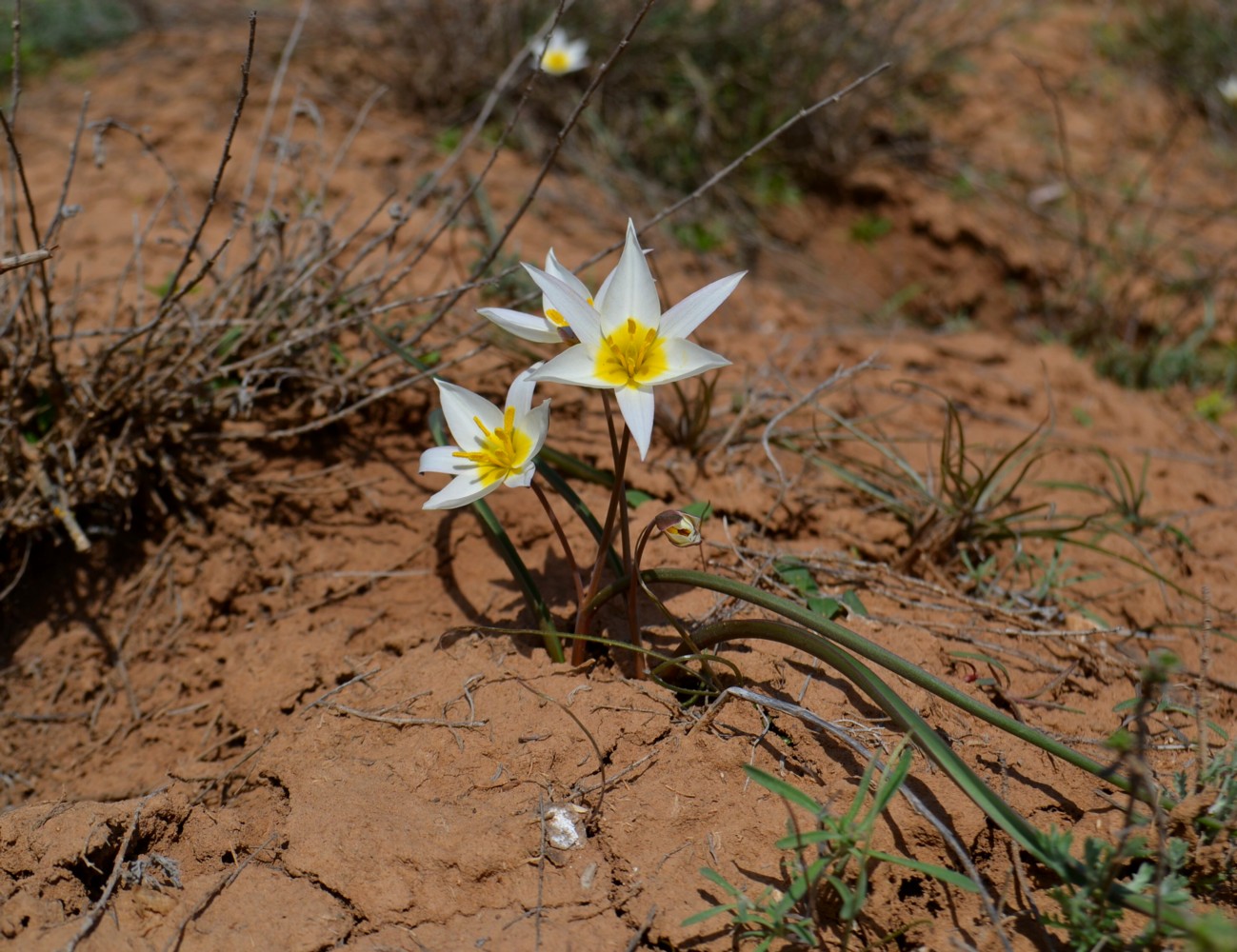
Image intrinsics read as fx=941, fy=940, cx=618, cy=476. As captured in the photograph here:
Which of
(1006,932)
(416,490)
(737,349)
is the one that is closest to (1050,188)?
(737,349)

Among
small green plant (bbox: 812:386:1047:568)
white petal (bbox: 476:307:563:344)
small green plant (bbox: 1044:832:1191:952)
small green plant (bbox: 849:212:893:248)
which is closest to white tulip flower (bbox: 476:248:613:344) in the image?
white petal (bbox: 476:307:563:344)

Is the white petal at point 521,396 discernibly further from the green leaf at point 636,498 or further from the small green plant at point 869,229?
the small green plant at point 869,229

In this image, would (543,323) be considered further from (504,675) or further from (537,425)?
(504,675)

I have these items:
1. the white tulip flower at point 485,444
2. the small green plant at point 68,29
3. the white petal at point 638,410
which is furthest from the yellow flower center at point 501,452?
the small green plant at point 68,29

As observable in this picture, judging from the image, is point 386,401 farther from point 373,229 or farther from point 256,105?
point 256,105

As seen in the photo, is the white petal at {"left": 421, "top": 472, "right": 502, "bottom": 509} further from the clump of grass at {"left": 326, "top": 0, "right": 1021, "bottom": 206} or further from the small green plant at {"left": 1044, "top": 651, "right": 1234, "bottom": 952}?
the clump of grass at {"left": 326, "top": 0, "right": 1021, "bottom": 206}

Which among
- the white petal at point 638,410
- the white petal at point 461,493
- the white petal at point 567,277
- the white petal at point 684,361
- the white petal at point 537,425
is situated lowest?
the white petal at point 461,493
